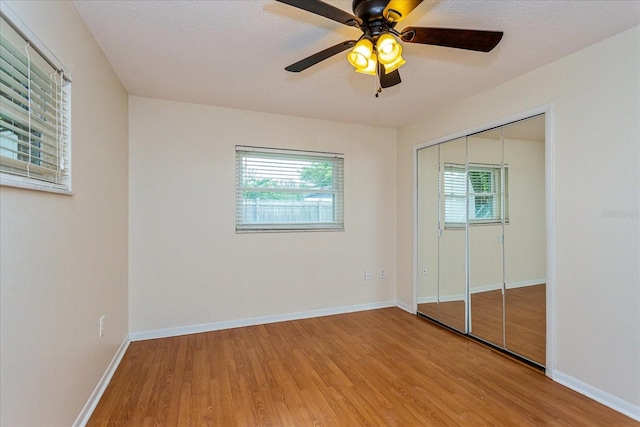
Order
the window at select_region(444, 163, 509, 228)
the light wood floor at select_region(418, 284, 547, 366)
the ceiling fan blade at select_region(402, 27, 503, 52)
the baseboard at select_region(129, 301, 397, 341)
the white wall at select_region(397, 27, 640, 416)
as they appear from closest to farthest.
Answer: the ceiling fan blade at select_region(402, 27, 503, 52), the white wall at select_region(397, 27, 640, 416), the light wood floor at select_region(418, 284, 547, 366), the window at select_region(444, 163, 509, 228), the baseboard at select_region(129, 301, 397, 341)

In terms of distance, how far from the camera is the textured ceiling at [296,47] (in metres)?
→ 1.75

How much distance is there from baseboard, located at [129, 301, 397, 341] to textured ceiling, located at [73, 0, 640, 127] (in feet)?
7.90

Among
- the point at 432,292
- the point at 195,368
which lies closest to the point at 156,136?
the point at 195,368

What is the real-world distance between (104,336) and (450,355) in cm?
285

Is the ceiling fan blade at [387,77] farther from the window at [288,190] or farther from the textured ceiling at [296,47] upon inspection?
the window at [288,190]

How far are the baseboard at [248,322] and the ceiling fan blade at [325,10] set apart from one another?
307 centimetres

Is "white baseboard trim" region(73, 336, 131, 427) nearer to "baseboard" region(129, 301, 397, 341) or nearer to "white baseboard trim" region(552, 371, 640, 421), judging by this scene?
"baseboard" region(129, 301, 397, 341)

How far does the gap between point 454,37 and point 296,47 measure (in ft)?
3.51

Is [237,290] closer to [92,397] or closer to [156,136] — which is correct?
[92,397]

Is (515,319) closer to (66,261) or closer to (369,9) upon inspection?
(369,9)

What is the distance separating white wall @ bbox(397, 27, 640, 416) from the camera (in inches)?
75.7

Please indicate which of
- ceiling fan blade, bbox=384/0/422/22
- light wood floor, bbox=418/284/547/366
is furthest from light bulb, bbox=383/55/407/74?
light wood floor, bbox=418/284/547/366

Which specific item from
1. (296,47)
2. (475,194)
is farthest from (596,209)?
(296,47)

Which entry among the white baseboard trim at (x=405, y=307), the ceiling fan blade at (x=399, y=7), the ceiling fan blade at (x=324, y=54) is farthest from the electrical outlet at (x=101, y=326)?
the white baseboard trim at (x=405, y=307)
